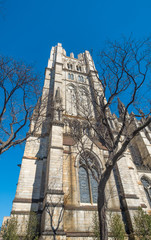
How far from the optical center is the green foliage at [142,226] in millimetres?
7398

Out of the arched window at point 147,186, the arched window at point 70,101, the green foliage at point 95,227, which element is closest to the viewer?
the green foliage at point 95,227

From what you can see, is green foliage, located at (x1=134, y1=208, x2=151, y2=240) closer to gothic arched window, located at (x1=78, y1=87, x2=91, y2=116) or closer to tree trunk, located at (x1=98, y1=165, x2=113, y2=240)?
tree trunk, located at (x1=98, y1=165, x2=113, y2=240)

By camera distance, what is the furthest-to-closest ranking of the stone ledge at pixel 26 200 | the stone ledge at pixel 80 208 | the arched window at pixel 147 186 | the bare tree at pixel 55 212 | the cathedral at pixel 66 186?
1. the arched window at pixel 147 186
2. the stone ledge at pixel 26 200
3. the stone ledge at pixel 80 208
4. the cathedral at pixel 66 186
5. the bare tree at pixel 55 212

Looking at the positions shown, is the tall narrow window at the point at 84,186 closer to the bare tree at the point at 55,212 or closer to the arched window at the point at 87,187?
the arched window at the point at 87,187

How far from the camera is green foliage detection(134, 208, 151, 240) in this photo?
24.3 ft

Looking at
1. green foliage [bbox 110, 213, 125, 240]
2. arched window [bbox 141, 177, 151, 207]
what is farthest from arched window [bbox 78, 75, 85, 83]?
green foliage [bbox 110, 213, 125, 240]

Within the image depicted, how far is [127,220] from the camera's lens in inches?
353

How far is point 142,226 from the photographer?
7.81 metres

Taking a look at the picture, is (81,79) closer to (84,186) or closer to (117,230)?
(84,186)

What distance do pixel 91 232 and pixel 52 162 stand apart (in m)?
4.36

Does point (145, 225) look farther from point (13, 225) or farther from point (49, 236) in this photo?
point (13, 225)

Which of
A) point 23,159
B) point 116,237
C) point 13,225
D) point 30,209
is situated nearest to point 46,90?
point 23,159

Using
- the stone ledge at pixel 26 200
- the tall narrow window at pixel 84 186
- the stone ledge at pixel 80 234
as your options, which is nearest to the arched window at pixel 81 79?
the tall narrow window at pixel 84 186

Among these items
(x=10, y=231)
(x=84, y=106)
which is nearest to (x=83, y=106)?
(x=84, y=106)
